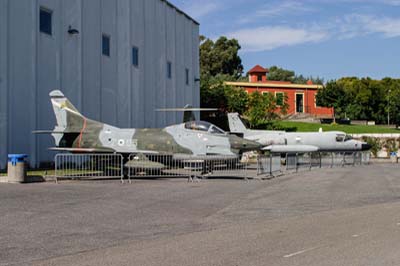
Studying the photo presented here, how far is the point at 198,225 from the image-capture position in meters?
10.6

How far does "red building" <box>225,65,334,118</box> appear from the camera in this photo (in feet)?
262

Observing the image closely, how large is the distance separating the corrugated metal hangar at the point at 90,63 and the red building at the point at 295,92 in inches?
1352

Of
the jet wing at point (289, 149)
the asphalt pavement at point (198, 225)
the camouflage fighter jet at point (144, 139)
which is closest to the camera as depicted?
the asphalt pavement at point (198, 225)

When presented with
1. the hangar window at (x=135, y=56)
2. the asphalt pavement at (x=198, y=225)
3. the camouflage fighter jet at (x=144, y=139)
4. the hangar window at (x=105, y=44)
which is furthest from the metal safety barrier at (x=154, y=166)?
the hangar window at (x=135, y=56)

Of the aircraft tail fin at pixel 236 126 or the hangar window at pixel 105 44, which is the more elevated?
the hangar window at pixel 105 44

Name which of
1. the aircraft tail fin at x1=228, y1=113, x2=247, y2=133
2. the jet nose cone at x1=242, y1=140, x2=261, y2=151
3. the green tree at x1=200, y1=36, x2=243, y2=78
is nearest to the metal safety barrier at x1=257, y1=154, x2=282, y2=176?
the jet nose cone at x1=242, y1=140, x2=261, y2=151

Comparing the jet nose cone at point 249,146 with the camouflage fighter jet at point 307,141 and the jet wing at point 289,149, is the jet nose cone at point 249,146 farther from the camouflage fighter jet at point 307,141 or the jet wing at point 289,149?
the camouflage fighter jet at point 307,141

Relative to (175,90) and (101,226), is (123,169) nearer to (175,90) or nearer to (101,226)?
(101,226)

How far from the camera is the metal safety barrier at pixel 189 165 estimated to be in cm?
2152

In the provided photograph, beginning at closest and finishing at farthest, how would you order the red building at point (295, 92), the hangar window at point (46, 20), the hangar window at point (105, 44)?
the hangar window at point (46, 20) → the hangar window at point (105, 44) → the red building at point (295, 92)

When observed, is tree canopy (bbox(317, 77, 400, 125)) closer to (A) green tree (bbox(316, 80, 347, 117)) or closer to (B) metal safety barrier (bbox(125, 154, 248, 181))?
(A) green tree (bbox(316, 80, 347, 117))

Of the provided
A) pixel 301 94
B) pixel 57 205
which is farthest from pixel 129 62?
pixel 301 94

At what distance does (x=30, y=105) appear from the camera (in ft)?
81.5

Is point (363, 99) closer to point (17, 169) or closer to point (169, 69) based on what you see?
point (169, 69)
